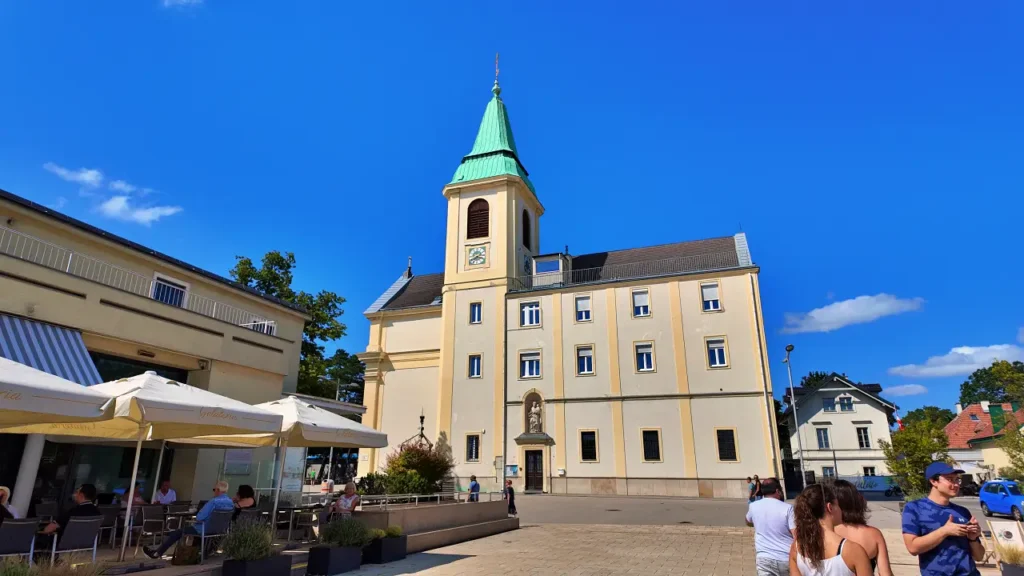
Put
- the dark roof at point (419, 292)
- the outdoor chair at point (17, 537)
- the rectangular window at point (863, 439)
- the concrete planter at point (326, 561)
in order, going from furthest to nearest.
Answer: the rectangular window at point (863, 439) → the dark roof at point (419, 292) → the concrete planter at point (326, 561) → the outdoor chair at point (17, 537)

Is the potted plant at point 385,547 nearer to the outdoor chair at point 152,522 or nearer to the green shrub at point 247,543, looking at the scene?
the green shrub at point 247,543

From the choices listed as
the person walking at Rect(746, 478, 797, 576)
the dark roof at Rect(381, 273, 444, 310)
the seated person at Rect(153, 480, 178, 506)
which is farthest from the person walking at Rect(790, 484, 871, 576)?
the dark roof at Rect(381, 273, 444, 310)

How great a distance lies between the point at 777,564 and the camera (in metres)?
5.24

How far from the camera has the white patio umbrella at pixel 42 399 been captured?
6840mm

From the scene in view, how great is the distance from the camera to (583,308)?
36.7 meters

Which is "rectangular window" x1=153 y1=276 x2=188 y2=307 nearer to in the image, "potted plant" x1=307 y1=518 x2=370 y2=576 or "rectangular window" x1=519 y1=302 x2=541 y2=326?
"potted plant" x1=307 y1=518 x2=370 y2=576

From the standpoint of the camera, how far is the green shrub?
7.85 meters

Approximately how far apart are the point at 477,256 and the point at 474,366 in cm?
781

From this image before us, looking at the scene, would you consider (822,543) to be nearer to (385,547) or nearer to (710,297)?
(385,547)

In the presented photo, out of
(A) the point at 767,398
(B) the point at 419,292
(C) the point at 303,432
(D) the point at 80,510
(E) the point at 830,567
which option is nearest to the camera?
(E) the point at 830,567

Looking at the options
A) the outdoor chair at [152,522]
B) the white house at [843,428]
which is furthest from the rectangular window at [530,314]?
the outdoor chair at [152,522]

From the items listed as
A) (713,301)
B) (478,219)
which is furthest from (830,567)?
(478,219)

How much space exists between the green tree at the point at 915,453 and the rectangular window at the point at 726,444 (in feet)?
26.1

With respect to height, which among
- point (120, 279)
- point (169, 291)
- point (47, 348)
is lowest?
point (47, 348)
